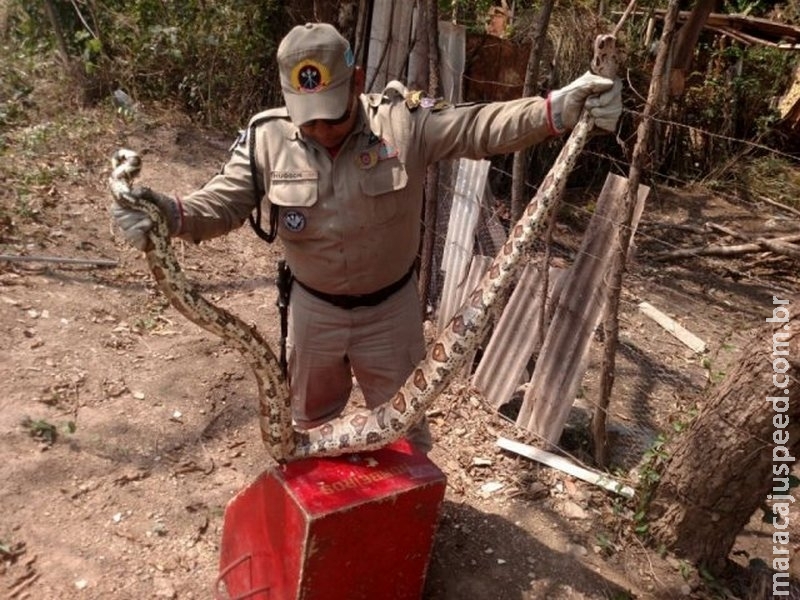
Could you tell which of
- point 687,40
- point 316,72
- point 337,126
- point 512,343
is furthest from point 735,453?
point 687,40

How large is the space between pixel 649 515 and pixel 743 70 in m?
7.31

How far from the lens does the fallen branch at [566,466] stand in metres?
3.36

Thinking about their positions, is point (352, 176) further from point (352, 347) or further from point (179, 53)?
point (179, 53)

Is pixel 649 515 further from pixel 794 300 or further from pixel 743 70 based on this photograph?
pixel 743 70

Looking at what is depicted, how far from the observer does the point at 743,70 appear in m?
8.52

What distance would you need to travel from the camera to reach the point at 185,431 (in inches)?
148

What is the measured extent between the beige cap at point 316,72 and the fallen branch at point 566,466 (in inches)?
83.5

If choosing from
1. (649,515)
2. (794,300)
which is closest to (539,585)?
(649,515)

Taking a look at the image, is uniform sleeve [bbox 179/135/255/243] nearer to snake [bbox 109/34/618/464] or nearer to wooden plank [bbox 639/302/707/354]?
snake [bbox 109/34/618/464]

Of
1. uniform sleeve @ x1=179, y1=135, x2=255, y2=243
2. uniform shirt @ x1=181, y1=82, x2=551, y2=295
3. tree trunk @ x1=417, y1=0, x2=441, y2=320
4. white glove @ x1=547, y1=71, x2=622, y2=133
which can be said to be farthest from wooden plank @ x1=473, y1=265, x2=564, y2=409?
uniform sleeve @ x1=179, y1=135, x2=255, y2=243

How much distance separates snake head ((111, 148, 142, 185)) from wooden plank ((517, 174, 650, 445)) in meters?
2.13

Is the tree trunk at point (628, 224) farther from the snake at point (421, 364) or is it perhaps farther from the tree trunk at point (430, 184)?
the tree trunk at point (430, 184)

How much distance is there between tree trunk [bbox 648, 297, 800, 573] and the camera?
259cm

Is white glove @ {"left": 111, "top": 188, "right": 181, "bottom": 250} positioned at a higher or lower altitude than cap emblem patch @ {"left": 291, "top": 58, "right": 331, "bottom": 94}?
lower
